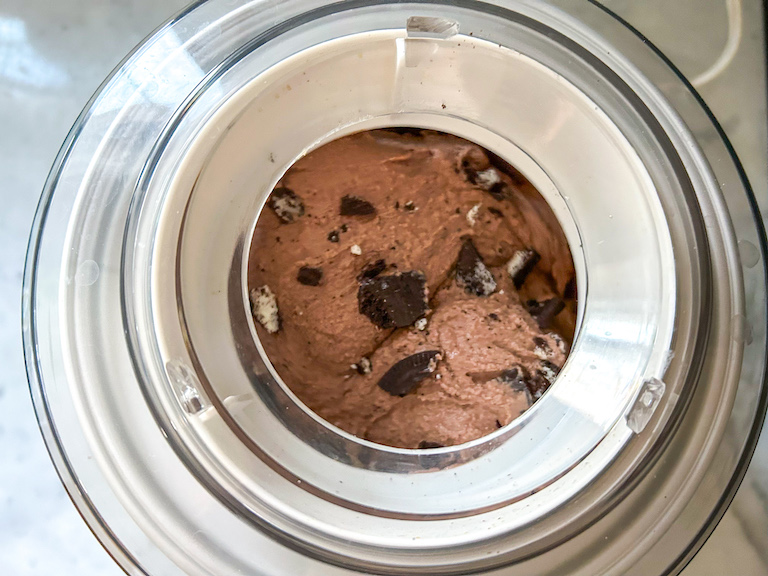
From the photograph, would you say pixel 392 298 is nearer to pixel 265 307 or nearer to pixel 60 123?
pixel 265 307

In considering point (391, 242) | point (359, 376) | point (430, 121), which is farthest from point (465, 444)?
point (430, 121)

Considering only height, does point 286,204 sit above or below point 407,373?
above

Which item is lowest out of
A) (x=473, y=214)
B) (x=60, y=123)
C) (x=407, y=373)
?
(x=407, y=373)

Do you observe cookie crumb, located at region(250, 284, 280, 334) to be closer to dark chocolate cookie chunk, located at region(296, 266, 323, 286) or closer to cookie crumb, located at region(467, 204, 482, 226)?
dark chocolate cookie chunk, located at region(296, 266, 323, 286)

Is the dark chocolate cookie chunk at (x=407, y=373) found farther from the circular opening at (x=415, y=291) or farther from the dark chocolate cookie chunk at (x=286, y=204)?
the dark chocolate cookie chunk at (x=286, y=204)

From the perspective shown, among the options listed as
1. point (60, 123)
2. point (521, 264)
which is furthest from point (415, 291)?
point (60, 123)

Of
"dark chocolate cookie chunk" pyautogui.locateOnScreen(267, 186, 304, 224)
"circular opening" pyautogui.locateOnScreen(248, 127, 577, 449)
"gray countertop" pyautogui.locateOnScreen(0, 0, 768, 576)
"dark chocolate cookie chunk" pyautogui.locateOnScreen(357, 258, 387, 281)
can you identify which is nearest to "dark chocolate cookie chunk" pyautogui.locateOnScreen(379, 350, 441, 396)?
"circular opening" pyautogui.locateOnScreen(248, 127, 577, 449)
